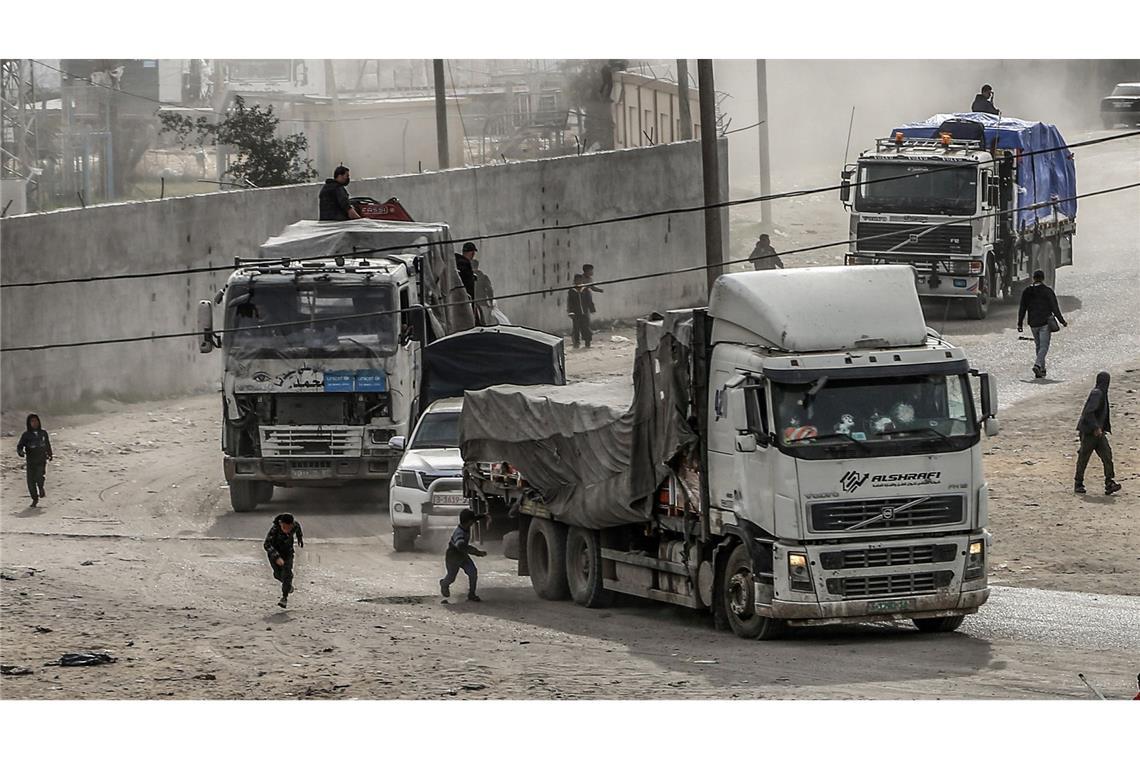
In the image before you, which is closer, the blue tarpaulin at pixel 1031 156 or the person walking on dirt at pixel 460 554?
the person walking on dirt at pixel 460 554

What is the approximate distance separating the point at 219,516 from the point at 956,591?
13093 mm

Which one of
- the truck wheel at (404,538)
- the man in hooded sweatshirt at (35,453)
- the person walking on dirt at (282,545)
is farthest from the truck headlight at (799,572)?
the man in hooded sweatshirt at (35,453)

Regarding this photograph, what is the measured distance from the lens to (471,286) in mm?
29750

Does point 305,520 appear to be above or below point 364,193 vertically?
below

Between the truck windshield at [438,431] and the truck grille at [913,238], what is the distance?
12993 mm

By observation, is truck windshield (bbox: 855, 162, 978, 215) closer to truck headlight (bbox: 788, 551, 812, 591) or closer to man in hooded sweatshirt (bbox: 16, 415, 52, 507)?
man in hooded sweatshirt (bbox: 16, 415, 52, 507)

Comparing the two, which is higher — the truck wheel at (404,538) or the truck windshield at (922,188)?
the truck windshield at (922,188)

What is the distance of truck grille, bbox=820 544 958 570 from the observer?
15.1 metres

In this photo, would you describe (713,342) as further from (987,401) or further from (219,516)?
(219,516)

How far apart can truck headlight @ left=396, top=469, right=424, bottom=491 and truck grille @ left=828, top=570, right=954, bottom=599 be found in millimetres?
7886

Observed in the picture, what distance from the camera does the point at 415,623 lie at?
17.5 meters

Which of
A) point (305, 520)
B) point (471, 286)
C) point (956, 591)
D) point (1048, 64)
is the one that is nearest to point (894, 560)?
point (956, 591)

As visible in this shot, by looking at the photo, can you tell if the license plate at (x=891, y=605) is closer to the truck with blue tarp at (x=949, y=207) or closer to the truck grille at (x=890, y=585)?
the truck grille at (x=890, y=585)

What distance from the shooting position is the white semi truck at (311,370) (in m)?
24.3
